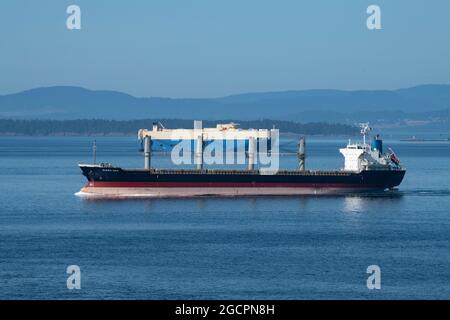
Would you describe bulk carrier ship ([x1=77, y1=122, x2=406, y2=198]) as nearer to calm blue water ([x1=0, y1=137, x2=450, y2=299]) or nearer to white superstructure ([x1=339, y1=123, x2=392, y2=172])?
white superstructure ([x1=339, y1=123, x2=392, y2=172])

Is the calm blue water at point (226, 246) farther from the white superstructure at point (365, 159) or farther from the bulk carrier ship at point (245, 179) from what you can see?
the white superstructure at point (365, 159)

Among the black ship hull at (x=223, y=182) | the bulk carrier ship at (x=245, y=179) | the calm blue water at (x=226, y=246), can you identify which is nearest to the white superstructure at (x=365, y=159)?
the bulk carrier ship at (x=245, y=179)

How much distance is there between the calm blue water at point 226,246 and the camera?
119 feet

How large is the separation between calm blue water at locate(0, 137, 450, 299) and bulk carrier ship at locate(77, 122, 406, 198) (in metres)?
1.42

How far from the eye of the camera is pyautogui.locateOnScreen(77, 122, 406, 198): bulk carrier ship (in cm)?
6788

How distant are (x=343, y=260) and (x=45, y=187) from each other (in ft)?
144

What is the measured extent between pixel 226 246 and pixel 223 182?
2314 cm

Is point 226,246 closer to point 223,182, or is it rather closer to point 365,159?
point 223,182

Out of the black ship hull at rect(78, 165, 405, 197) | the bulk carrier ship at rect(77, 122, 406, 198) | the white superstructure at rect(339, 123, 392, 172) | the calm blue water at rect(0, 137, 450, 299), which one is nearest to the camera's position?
the calm blue water at rect(0, 137, 450, 299)

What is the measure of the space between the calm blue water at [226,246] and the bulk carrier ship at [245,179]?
142 centimetres

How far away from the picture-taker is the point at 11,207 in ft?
214

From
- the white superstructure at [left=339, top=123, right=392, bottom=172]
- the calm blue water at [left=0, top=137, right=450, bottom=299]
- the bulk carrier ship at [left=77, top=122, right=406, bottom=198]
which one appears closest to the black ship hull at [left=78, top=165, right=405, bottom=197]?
the bulk carrier ship at [left=77, top=122, right=406, bottom=198]
